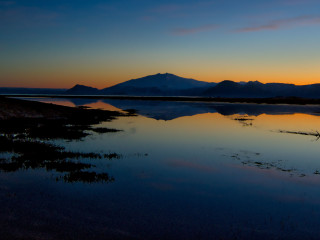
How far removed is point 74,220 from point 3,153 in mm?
13413

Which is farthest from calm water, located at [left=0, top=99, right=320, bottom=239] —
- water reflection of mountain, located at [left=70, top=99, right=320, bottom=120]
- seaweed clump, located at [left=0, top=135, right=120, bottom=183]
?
water reflection of mountain, located at [left=70, top=99, right=320, bottom=120]

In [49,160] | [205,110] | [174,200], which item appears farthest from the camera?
[205,110]

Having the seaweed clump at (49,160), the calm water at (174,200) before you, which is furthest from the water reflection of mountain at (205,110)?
the calm water at (174,200)

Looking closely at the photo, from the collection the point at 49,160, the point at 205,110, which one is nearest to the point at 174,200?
the point at 49,160

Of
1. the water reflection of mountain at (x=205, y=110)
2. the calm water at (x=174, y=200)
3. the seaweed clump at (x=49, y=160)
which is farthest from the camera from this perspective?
the water reflection of mountain at (x=205, y=110)

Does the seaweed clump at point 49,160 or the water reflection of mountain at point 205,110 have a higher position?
the water reflection of mountain at point 205,110

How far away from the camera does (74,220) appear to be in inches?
413

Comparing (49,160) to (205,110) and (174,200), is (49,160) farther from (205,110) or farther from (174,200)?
(205,110)

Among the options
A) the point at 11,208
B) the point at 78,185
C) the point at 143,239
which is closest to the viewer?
the point at 143,239

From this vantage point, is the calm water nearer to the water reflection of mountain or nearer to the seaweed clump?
the seaweed clump

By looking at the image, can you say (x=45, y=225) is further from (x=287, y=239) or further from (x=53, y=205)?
(x=287, y=239)

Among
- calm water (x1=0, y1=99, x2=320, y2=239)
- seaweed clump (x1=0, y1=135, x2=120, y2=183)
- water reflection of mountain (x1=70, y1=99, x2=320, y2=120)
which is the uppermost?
water reflection of mountain (x1=70, y1=99, x2=320, y2=120)

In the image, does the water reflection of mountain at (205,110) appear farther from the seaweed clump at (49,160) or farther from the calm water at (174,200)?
the calm water at (174,200)

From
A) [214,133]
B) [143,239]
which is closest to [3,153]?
[143,239]
